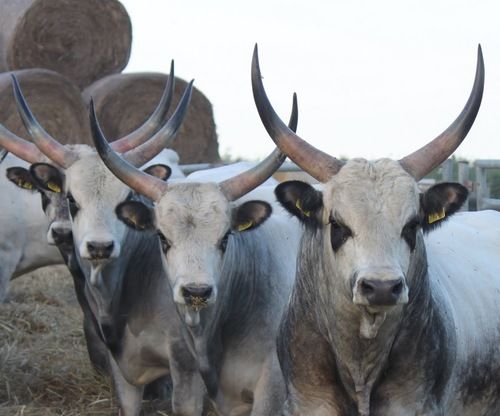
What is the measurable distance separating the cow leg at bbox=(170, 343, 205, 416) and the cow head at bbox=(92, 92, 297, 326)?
533 millimetres

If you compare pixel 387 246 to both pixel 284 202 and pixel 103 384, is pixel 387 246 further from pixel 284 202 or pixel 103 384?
pixel 103 384

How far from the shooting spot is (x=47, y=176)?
6.58 meters

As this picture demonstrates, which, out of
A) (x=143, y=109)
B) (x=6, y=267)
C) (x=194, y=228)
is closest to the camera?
(x=194, y=228)

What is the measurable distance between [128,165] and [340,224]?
171cm

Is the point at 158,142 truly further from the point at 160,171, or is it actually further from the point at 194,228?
the point at 194,228

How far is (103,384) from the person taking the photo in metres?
7.34

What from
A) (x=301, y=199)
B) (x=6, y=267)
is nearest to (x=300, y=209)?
(x=301, y=199)

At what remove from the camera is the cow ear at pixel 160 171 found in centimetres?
664

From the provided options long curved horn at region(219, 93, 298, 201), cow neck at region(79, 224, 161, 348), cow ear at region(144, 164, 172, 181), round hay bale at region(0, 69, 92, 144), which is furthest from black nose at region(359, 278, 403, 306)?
round hay bale at region(0, 69, 92, 144)

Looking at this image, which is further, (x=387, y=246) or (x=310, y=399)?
(x=310, y=399)

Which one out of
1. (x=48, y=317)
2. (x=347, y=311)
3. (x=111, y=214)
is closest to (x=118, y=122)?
(x=48, y=317)

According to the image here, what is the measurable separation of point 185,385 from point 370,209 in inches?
78.0

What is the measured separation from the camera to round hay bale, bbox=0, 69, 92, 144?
10188mm

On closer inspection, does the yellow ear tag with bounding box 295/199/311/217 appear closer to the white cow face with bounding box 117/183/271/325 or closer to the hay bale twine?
the white cow face with bounding box 117/183/271/325
